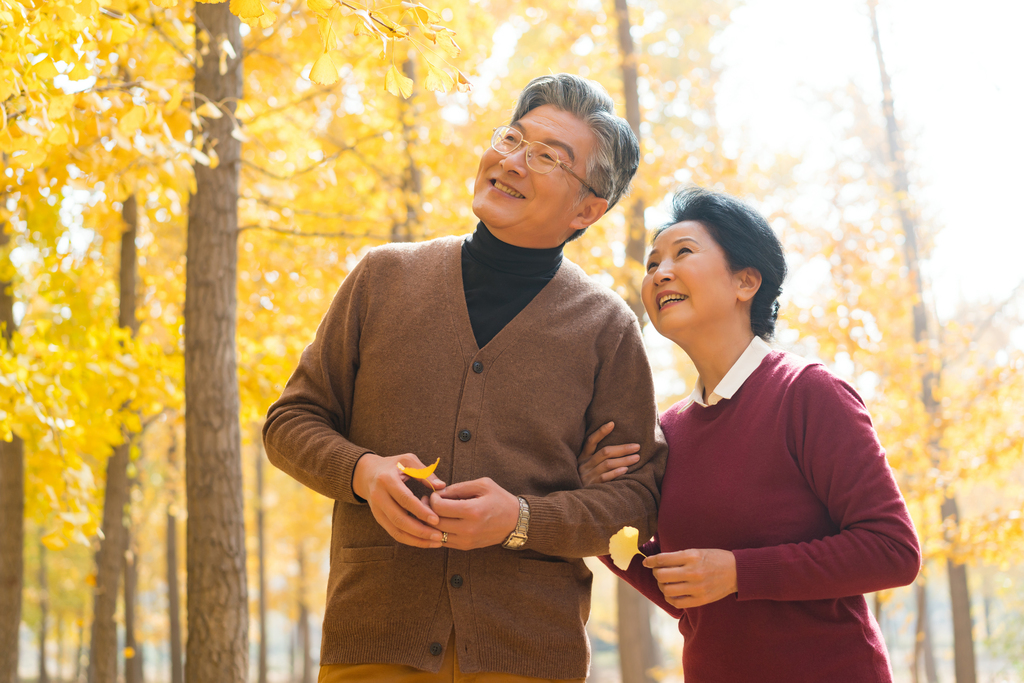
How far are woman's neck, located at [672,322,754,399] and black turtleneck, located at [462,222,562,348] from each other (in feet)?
1.55

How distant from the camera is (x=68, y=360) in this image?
413cm

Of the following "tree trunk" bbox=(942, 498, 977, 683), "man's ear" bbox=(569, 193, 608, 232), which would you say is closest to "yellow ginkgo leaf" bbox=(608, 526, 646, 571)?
"man's ear" bbox=(569, 193, 608, 232)

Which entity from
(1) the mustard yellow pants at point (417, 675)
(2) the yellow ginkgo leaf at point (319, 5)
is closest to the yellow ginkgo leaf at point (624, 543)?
(1) the mustard yellow pants at point (417, 675)

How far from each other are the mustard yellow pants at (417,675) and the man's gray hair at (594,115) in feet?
4.35

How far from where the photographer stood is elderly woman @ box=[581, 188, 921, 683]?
181 centimetres

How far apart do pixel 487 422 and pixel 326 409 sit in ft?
1.51

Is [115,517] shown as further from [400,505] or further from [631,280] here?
[400,505]

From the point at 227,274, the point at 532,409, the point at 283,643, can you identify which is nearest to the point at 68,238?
the point at 227,274

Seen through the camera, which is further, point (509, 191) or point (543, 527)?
point (509, 191)

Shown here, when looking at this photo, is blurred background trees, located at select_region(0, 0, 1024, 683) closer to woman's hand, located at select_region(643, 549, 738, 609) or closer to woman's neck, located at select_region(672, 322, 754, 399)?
woman's neck, located at select_region(672, 322, 754, 399)

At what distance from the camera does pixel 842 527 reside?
1.85m

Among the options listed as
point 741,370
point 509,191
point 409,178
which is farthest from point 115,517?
point 741,370

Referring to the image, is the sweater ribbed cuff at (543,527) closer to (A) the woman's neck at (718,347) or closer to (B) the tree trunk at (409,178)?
(A) the woman's neck at (718,347)

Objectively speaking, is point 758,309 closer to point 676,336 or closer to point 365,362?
point 676,336
